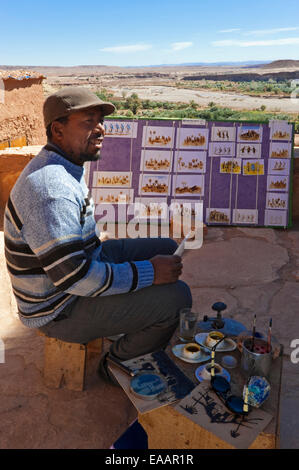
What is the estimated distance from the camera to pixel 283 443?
220 cm

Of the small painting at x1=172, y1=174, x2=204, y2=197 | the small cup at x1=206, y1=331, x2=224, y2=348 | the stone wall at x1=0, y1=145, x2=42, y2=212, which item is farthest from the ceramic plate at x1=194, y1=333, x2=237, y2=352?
the stone wall at x1=0, y1=145, x2=42, y2=212

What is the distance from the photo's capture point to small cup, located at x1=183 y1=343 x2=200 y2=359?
2178 mm

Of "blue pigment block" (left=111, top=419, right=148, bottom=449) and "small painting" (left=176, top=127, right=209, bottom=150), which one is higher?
"small painting" (left=176, top=127, right=209, bottom=150)

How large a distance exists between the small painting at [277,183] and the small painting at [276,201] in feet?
0.30

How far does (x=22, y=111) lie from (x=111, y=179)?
405 cm

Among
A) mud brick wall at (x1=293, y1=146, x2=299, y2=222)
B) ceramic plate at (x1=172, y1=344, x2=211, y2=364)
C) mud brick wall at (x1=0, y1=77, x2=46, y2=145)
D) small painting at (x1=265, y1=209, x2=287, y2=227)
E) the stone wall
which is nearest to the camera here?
ceramic plate at (x1=172, y1=344, x2=211, y2=364)

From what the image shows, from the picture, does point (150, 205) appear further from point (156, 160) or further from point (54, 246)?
point (54, 246)

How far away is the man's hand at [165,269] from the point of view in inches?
90.4

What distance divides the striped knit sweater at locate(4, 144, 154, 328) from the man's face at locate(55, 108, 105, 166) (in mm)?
55

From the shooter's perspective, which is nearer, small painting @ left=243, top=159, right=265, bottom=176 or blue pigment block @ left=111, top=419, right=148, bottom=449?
blue pigment block @ left=111, top=419, right=148, bottom=449

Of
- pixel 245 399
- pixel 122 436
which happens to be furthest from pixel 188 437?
pixel 122 436

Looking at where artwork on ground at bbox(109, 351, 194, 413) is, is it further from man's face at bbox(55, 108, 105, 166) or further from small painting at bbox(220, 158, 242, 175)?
small painting at bbox(220, 158, 242, 175)

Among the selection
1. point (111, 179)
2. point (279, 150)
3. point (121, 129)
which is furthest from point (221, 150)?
point (111, 179)

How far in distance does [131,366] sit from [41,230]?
798 millimetres
